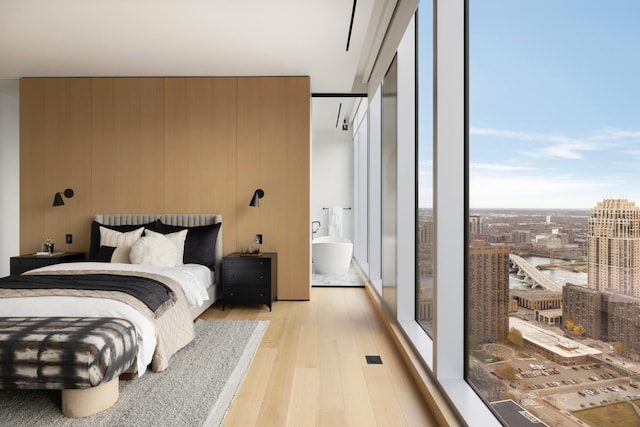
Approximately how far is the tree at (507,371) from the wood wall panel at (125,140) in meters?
4.30

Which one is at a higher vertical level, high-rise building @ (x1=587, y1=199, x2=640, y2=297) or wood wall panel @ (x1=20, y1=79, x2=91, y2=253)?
wood wall panel @ (x1=20, y1=79, x2=91, y2=253)

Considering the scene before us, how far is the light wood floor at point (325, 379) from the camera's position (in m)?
2.30

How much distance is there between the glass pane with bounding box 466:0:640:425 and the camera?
4.00ft

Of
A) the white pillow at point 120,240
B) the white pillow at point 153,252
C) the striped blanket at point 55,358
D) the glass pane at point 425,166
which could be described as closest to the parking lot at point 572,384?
the glass pane at point 425,166

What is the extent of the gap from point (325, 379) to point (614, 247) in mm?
2036

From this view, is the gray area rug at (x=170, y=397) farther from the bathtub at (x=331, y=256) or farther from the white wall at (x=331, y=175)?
the white wall at (x=331, y=175)

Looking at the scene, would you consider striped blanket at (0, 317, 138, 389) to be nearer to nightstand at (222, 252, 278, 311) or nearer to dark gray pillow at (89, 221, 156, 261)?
nightstand at (222, 252, 278, 311)

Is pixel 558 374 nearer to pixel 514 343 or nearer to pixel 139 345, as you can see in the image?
pixel 514 343

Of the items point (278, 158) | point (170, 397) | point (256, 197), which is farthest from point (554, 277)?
point (278, 158)

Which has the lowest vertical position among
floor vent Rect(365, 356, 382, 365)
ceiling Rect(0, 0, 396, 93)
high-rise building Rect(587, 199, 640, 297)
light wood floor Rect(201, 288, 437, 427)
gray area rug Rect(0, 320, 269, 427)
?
floor vent Rect(365, 356, 382, 365)

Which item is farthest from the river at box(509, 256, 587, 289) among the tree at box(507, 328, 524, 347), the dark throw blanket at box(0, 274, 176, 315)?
the dark throw blanket at box(0, 274, 176, 315)

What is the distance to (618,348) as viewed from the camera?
47.7 inches

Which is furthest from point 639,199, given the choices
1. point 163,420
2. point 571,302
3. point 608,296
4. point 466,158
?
point 163,420

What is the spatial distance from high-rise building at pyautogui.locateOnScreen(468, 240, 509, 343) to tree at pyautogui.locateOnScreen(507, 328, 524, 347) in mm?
39
